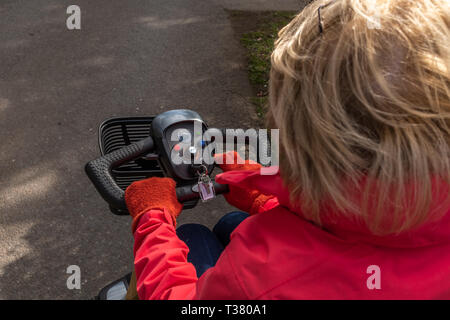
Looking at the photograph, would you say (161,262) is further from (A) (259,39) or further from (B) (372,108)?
(A) (259,39)

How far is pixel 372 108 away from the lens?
753mm

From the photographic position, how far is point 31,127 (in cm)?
318

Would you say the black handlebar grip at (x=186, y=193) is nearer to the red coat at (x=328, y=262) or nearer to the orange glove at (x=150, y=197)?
the orange glove at (x=150, y=197)

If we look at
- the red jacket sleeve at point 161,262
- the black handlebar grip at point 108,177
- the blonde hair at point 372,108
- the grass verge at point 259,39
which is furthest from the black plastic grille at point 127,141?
the grass verge at point 259,39

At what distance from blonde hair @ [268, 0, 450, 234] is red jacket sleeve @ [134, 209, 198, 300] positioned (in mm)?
488

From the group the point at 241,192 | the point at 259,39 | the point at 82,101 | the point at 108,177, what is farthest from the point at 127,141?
the point at 259,39

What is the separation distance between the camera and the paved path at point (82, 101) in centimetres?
244

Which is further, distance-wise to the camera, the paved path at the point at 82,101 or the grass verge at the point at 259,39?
the grass verge at the point at 259,39

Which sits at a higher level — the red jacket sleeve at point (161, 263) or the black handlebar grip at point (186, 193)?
the black handlebar grip at point (186, 193)

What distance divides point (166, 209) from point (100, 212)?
4.75ft

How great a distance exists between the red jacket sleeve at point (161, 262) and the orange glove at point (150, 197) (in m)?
0.02

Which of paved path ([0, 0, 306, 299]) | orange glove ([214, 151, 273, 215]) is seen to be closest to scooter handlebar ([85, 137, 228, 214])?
orange glove ([214, 151, 273, 215])

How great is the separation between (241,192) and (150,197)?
1.24 feet
